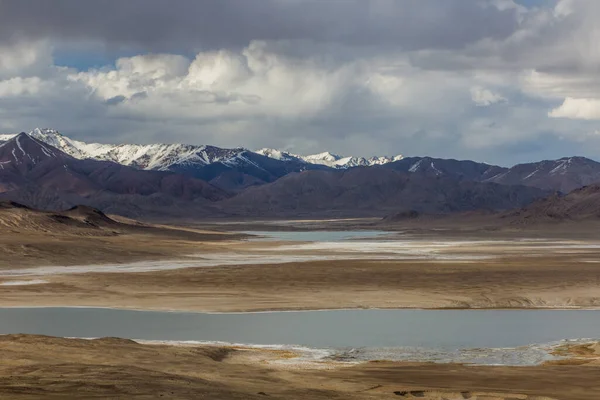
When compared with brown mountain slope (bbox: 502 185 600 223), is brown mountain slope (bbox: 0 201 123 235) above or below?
below

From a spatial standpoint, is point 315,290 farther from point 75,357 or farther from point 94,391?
point 94,391

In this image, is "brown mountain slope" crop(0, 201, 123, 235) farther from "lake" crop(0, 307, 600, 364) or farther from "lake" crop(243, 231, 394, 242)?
"lake" crop(0, 307, 600, 364)

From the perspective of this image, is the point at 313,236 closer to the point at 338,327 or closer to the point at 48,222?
the point at 48,222

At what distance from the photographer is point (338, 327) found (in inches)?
1634

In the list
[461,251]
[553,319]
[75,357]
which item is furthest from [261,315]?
[461,251]

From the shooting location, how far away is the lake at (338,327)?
3703 centimetres

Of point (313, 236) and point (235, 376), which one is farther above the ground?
point (235, 376)

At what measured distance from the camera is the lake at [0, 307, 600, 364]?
1458 inches

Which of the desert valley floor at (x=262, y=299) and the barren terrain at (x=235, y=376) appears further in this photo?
the desert valley floor at (x=262, y=299)

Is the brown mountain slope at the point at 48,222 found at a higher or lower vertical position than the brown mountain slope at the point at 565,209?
lower

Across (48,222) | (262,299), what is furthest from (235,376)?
(48,222)

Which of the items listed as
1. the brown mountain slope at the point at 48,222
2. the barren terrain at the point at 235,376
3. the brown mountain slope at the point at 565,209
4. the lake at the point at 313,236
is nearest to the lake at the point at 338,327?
the barren terrain at the point at 235,376

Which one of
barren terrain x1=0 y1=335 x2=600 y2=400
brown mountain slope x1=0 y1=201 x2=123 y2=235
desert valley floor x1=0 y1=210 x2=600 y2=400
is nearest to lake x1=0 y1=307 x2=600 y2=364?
desert valley floor x1=0 y1=210 x2=600 y2=400

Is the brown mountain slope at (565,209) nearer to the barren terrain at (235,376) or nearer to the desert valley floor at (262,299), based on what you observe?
the desert valley floor at (262,299)
